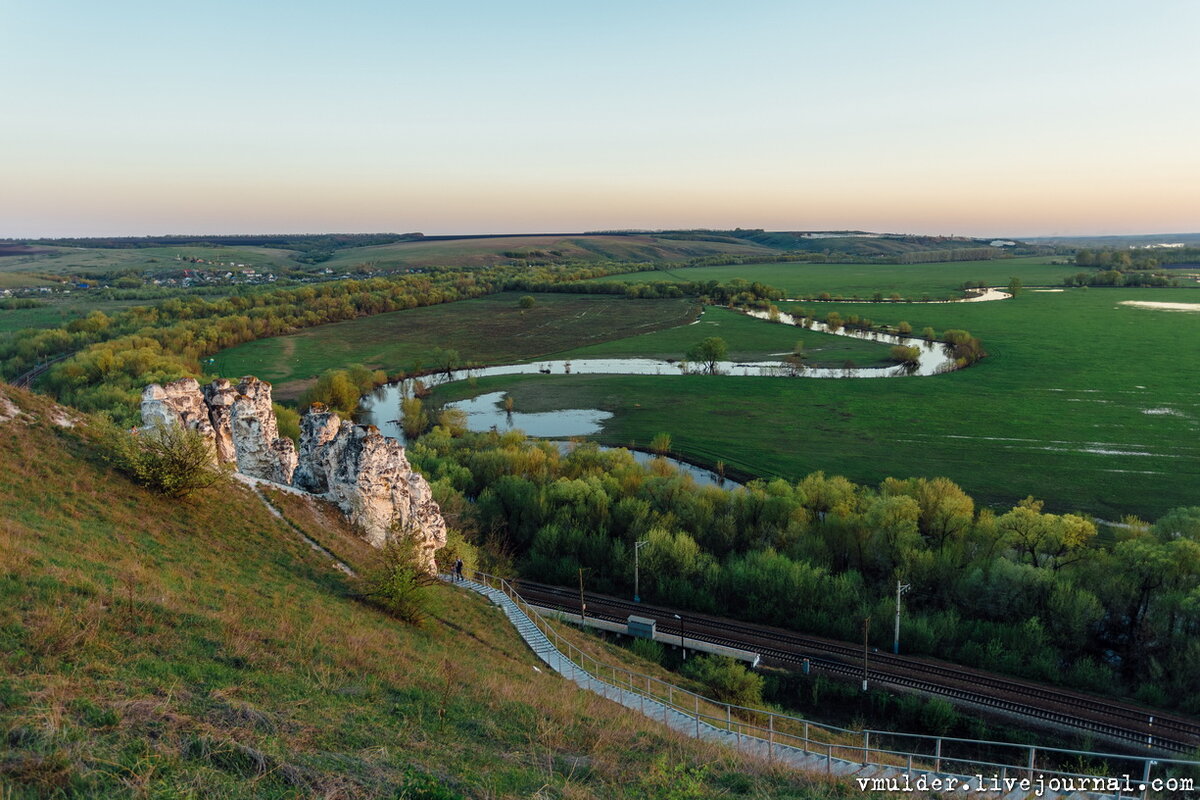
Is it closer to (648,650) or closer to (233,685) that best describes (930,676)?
(648,650)

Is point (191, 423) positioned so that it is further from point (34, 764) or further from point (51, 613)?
point (34, 764)

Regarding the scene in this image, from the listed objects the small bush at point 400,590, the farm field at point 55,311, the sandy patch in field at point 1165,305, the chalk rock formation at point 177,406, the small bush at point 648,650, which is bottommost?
the small bush at point 648,650

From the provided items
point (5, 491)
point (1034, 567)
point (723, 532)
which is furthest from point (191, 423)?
point (1034, 567)

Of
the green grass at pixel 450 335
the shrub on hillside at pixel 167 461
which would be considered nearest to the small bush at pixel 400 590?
the shrub on hillside at pixel 167 461

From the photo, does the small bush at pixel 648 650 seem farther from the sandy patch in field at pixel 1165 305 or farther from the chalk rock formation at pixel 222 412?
the sandy patch in field at pixel 1165 305

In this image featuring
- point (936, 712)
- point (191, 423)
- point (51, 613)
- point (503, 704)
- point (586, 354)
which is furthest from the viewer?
point (586, 354)
